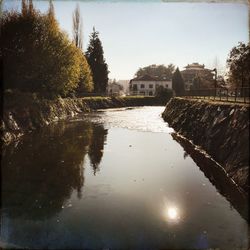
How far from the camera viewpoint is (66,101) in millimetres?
47719

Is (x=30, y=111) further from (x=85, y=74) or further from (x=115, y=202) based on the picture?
(x=115, y=202)

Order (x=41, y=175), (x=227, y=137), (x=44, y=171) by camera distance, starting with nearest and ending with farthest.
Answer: (x=41, y=175) < (x=227, y=137) < (x=44, y=171)

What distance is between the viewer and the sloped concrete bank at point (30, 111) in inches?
952

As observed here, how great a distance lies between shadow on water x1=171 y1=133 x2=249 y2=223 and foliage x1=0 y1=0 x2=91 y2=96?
12.8m

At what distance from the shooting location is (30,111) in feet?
101

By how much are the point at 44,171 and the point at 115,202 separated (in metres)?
5.38

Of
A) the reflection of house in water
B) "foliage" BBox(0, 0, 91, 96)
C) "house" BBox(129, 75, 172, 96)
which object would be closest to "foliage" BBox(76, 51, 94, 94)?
"foliage" BBox(0, 0, 91, 96)

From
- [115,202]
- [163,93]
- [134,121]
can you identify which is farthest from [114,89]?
[115,202]

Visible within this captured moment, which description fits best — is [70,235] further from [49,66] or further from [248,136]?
[49,66]

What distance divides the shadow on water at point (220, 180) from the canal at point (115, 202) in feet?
0.22

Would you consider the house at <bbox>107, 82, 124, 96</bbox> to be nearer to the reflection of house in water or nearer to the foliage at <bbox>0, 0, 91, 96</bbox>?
the foliage at <bbox>0, 0, 91, 96</bbox>

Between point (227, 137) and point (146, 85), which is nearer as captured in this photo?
point (227, 137)

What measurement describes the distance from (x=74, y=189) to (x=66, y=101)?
36.0 metres

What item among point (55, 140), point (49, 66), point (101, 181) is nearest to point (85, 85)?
point (49, 66)
